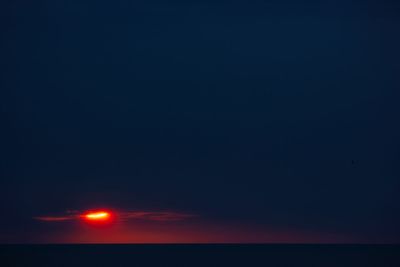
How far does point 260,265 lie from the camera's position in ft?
244

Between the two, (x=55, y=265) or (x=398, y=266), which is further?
(x=55, y=265)

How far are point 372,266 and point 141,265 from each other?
951 inches

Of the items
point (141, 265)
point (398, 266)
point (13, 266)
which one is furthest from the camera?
point (141, 265)

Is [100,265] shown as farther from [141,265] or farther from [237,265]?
[237,265]

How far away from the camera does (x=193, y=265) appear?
76.0 meters

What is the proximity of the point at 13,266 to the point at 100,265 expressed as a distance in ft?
29.7

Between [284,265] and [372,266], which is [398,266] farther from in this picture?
[284,265]

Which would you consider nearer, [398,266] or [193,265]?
[398,266]

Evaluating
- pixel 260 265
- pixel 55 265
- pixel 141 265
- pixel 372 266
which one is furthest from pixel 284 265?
pixel 55 265

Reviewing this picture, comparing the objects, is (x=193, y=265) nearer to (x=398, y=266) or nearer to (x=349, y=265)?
(x=349, y=265)

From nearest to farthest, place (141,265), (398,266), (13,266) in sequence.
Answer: (398,266) → (13,266) → (141,265)

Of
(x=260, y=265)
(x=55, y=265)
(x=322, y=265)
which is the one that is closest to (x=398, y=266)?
(x=322, y=265)

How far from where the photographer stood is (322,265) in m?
72.4

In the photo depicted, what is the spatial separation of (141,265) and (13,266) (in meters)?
13.3
